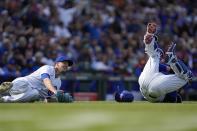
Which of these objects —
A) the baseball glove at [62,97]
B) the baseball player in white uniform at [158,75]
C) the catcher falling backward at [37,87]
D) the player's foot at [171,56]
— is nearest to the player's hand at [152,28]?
the baseball player in white uniform at [158,75]

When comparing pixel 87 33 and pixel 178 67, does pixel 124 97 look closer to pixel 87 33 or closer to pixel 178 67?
pixel 178 67

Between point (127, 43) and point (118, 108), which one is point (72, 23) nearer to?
point (127, 43)

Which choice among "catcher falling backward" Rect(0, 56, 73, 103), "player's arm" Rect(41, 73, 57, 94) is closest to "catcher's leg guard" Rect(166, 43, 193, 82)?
"catcher falling backward" Rect(0, 56, 73, 103)

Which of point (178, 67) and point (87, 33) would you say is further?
point (87, 33)

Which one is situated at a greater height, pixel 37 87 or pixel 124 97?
pixel 37 87

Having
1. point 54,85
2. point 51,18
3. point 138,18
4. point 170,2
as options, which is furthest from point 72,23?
point 54,85

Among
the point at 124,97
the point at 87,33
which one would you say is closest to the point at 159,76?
the point at 124,97
